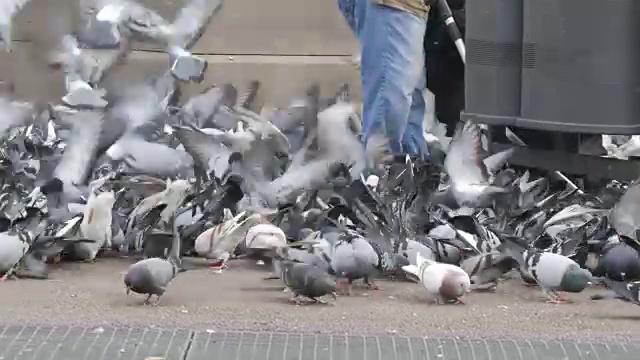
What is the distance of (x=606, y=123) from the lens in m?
A: 7.55

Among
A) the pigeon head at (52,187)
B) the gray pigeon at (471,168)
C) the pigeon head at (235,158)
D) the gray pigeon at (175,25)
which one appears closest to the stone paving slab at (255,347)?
the pigeon head at (52,187)

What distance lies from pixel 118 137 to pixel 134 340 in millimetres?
3622

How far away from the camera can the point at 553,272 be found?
19.9 ft

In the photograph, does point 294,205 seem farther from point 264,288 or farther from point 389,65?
point 389,65

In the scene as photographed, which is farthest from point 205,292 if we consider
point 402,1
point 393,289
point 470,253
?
point 402,1

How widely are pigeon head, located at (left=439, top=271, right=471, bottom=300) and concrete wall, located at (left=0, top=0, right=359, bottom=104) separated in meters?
7.61

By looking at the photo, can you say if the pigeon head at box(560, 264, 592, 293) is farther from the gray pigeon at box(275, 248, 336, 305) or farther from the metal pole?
the metal pole

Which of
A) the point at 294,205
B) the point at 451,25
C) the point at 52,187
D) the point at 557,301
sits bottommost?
the point at 557,301

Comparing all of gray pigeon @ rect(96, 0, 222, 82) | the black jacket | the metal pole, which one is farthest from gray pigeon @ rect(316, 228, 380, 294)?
gray pigeon @ rect(96, 0, 222, 82)

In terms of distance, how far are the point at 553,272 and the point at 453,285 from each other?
53 cm

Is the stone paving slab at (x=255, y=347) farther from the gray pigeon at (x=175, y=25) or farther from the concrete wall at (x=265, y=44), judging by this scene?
the concrete wall at (x=265, y=44)

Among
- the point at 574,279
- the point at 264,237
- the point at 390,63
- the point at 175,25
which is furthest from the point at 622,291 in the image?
the point at 175,25

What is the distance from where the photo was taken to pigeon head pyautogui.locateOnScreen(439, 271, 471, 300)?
19.4ft

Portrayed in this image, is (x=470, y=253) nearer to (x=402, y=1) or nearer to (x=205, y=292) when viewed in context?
(x=205, y=292)
